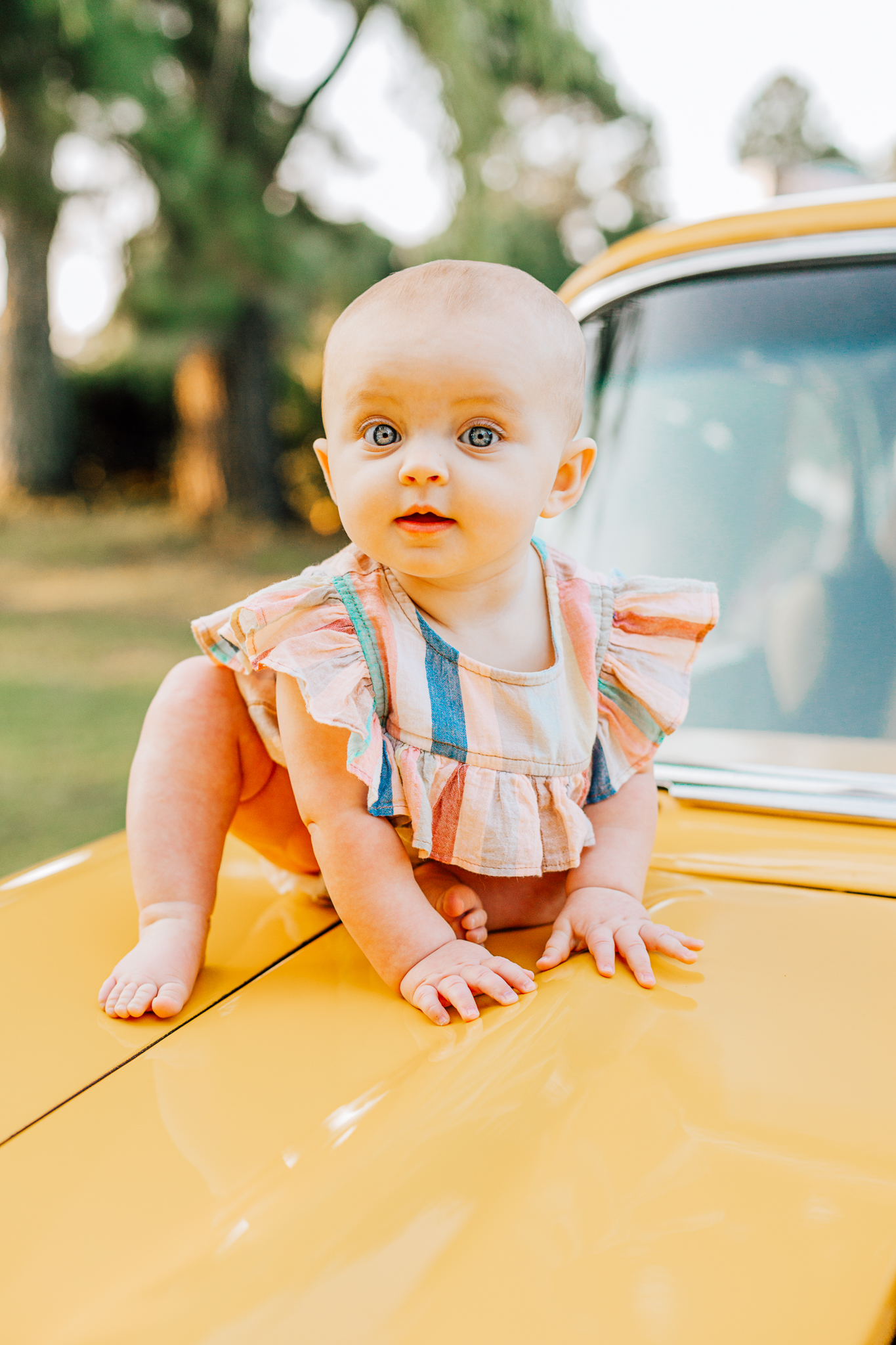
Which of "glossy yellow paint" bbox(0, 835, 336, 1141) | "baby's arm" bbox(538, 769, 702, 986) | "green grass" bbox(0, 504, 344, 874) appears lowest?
"green grass" bbox(0, 504, 344, 874)

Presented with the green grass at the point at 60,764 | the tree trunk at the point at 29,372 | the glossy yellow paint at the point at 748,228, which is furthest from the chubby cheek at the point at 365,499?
the tree trunk at the point at 29,372

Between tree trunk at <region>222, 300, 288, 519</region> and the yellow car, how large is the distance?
939 centimetres

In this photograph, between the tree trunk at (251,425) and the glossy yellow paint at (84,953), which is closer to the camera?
the glossy yellow paint at (84,953)

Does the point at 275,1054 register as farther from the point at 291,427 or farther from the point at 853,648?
the point at 291,427

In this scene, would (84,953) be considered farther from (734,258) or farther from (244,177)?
(244,177)

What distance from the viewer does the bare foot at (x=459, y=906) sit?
1.10 meters

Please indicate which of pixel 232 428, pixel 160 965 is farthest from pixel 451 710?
pixel 232 428

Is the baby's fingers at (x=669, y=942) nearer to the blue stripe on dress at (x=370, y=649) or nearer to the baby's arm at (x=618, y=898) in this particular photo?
the baby's arm at (x=618, y=898)

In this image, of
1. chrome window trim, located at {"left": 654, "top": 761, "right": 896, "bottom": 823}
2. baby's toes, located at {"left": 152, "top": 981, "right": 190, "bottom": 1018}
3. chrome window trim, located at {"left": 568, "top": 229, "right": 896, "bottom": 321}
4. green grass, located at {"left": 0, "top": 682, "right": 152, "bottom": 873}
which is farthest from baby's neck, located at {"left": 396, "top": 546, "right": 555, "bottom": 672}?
green grass, located at {"left": 0, "top": 682, "right": 152, "bottom": 873}

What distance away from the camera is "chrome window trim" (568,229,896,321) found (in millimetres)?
1510

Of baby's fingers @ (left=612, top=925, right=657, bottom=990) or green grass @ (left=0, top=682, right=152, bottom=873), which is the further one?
green grass @ (left=0, top=682, right=152, bottom=873)

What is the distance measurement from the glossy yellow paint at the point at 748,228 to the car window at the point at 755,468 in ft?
0.19

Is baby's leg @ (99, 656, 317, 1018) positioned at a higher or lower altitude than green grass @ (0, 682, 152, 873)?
higher

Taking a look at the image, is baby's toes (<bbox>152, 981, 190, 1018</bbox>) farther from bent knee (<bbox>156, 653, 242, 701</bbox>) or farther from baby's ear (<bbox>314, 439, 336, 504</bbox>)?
baby's ear (<bbox>314, 439, 336, 504</bbox>)
